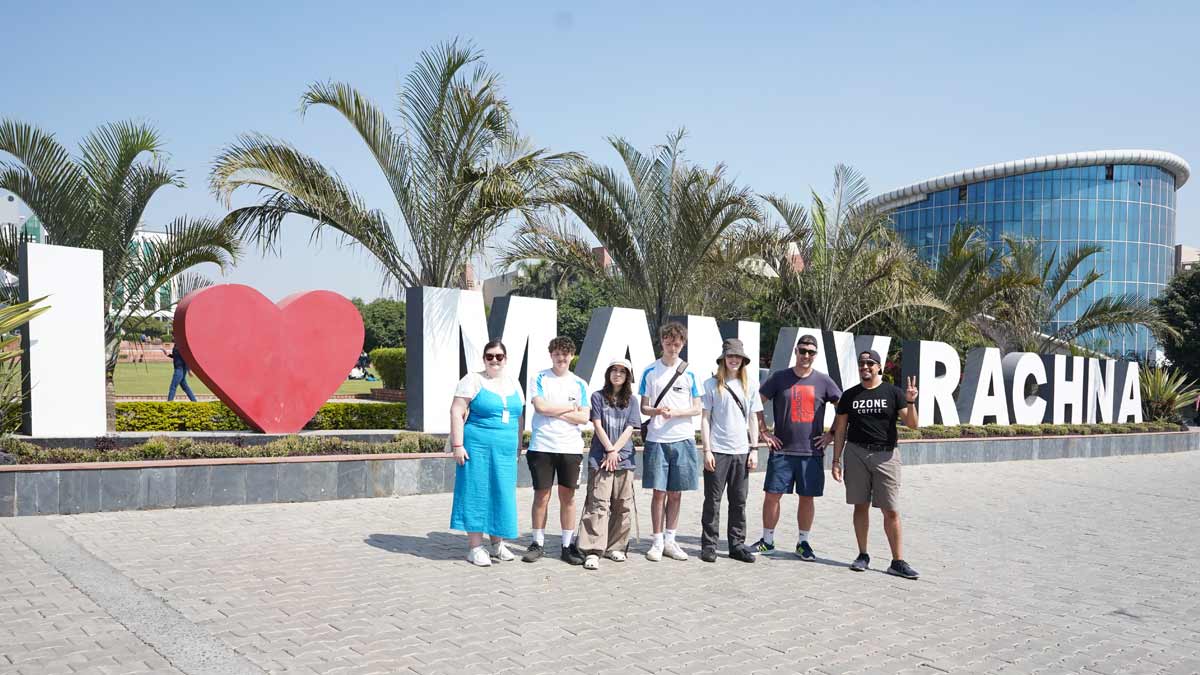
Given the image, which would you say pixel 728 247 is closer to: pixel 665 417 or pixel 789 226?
pixel 789 226

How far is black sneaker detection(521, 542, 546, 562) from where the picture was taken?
6.73 meters

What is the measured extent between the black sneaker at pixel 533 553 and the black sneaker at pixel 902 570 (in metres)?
2.41

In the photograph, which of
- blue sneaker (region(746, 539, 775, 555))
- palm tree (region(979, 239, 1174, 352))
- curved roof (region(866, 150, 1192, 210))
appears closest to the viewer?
blue sneaker (region(746, 539, 775, 555))

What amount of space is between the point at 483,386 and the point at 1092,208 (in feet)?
223

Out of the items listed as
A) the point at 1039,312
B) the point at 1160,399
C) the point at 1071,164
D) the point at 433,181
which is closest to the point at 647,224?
the point at 433,181

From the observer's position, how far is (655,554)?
6.98 metres

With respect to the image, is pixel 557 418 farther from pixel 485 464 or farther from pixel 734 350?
pixel 734 350

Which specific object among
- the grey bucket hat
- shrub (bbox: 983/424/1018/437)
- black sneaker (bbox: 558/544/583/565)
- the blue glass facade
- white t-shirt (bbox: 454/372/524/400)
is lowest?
black sneaker (bbox: 558/544/583/565)

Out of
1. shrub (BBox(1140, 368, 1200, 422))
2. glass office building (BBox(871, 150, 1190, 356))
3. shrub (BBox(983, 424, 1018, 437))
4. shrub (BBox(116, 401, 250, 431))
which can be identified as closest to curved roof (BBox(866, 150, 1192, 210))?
glass office building (BBox(871, 150, 1190, 356))

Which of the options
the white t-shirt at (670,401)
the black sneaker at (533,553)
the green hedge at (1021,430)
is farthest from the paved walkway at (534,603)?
the green hedge at (1021,430)

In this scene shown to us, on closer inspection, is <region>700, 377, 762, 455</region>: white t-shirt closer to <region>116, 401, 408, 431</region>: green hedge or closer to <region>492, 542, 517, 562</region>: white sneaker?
<region>492, 542, 517, 562</region>: white sneaker

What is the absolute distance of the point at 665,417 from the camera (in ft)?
22.6

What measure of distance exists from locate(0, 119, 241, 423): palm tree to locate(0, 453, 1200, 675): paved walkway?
18.1 feet

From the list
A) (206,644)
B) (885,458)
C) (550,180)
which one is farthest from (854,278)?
(206,644)
